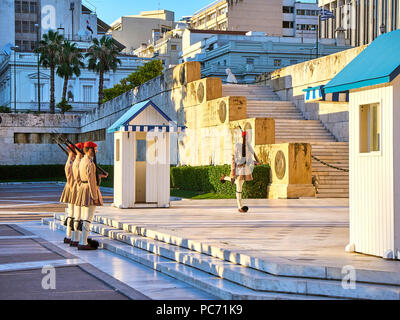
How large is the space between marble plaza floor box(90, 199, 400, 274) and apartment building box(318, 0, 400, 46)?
8954cm

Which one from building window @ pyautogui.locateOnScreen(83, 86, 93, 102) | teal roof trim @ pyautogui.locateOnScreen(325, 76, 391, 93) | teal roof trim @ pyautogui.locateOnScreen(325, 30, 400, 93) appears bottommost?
teal roof trim @ pyautogui.locateOnScreen(325, 76, 391, 93)

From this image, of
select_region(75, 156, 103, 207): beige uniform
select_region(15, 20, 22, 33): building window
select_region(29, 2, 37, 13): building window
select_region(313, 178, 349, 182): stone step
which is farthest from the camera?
select_region(29, 2, 37, 13): building window

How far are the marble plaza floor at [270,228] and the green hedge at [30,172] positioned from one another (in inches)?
1745

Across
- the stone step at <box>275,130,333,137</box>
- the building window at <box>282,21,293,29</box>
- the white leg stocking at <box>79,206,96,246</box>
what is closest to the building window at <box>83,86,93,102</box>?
the building window at <box>282,21,293,29</box>

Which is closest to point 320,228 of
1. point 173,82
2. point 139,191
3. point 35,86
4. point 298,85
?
point 139,191

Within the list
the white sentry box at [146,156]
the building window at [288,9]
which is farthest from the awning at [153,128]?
the building window at [288,9]

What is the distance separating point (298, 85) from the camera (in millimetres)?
34312

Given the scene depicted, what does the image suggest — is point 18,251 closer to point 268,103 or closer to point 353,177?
point 353,177

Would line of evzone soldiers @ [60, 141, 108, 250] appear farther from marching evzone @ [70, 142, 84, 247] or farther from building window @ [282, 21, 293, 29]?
building window @ [282, 21, 293, 29]

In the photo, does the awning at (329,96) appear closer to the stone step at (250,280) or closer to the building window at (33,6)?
the stone step at (250,280)

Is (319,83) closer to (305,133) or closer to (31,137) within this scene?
(305,133)

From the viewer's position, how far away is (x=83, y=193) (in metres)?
13.4

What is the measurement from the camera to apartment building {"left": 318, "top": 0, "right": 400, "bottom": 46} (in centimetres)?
11219
